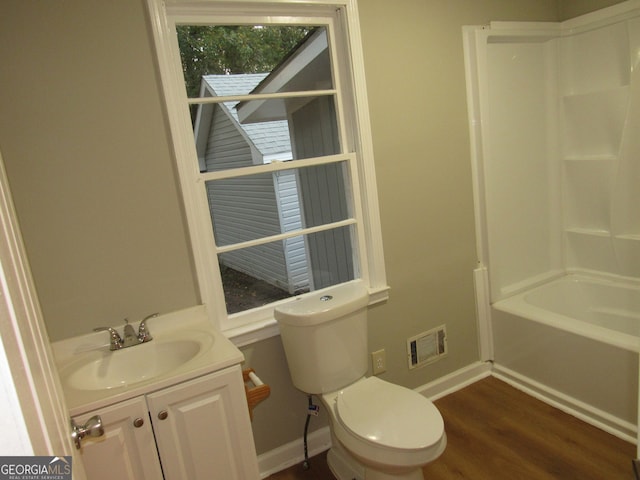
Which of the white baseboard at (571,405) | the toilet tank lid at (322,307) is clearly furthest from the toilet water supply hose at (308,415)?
the white baseboard at (571,405)

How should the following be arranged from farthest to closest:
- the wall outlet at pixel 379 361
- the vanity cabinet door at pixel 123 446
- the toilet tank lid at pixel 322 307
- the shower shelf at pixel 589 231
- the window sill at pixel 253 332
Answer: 1. the shower shelf at pixel 589 231
2. the wall outlet at pixel 379 361
3. the window sill at pixel 253 332
4. the toilet tank lid at pixel 322 307
5. the vanity cabinet door at pixel 123 446

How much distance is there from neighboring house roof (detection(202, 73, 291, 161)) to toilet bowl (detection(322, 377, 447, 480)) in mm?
1116

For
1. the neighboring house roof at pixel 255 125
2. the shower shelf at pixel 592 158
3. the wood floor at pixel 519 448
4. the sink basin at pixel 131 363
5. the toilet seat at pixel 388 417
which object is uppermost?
the neighboring house roof at pixel 255 125

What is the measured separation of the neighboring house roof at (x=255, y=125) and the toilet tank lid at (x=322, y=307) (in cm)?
67

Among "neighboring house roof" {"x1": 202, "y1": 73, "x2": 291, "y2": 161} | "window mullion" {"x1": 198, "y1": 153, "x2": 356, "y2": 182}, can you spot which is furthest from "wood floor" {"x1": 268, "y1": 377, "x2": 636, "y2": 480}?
"neighboring house roof" {"x1": 202, "y1": 73, "x2": 291, "y2": 161}

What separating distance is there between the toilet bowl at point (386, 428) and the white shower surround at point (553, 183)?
1.01 m

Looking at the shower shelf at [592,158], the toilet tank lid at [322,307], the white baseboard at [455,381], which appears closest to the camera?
the toilet tank lid at [322,307]

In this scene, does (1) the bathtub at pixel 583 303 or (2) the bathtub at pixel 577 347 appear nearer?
(2) the bathtub at pixel 577 347

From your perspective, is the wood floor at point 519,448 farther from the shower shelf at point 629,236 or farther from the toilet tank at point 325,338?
the shower shelf at point 629,236

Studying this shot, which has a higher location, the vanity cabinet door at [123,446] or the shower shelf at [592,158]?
the shower shelf at [592,158]

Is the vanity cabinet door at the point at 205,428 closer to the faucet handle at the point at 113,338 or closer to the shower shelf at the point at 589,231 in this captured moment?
the faucet handle at the point at 113,338

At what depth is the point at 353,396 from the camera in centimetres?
179

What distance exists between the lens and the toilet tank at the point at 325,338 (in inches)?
69.4

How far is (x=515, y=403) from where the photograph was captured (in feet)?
7.59
